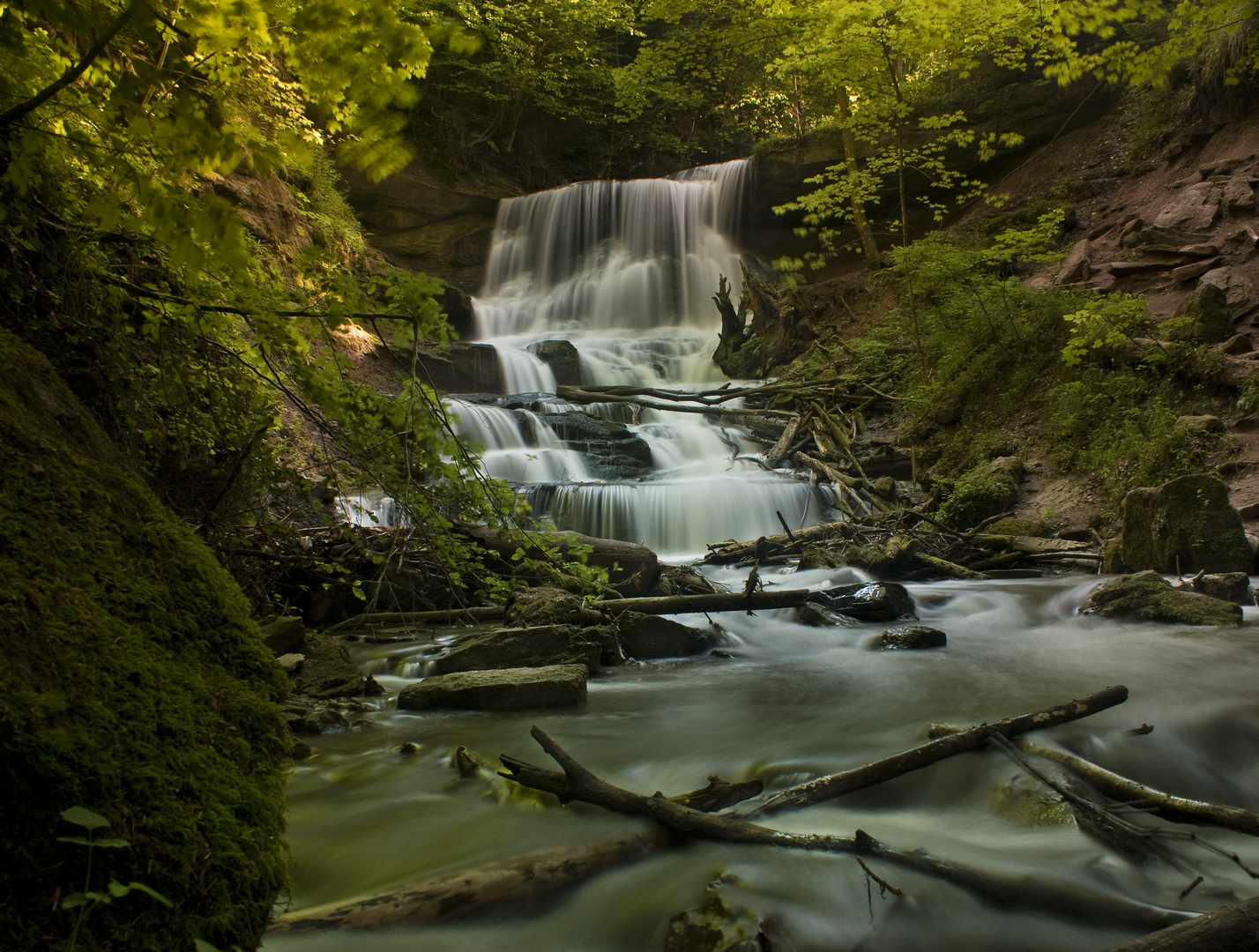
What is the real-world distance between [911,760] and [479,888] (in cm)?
176

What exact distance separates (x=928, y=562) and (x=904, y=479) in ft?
12.1

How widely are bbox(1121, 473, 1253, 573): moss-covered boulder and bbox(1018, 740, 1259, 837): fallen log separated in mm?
4730

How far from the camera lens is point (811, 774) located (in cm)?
338

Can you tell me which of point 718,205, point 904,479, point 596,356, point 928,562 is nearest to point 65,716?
point 928,562

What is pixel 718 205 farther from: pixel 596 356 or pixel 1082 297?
pixel 1082 297

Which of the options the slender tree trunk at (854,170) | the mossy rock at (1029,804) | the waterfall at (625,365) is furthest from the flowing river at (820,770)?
the slender tree trunk at (854,170)

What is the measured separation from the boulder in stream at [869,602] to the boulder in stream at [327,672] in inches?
148

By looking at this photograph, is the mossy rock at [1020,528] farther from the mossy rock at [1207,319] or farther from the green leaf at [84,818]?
the green leaf at [84,818]

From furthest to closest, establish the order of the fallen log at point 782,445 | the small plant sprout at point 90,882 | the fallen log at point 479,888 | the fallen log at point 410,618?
the fallen log at point 782,445 → the fallen log at point 410,618 → the fallen log at point 479,888 → the small plant sprout at point 90,882

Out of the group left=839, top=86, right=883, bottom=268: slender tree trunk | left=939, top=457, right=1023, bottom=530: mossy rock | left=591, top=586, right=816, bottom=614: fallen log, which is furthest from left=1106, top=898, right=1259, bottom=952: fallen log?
left=839, top=86, right=883, bottom=268: slender tree trunk

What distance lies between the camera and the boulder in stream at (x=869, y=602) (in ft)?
20.9

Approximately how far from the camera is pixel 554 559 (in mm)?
3705

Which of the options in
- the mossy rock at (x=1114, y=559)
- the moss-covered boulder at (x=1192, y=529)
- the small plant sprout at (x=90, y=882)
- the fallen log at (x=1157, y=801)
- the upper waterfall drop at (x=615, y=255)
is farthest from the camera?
the upper waterfall drop at (x=615, y=255)

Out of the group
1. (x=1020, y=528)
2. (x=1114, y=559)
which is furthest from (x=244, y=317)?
(x=1020, y=528)
